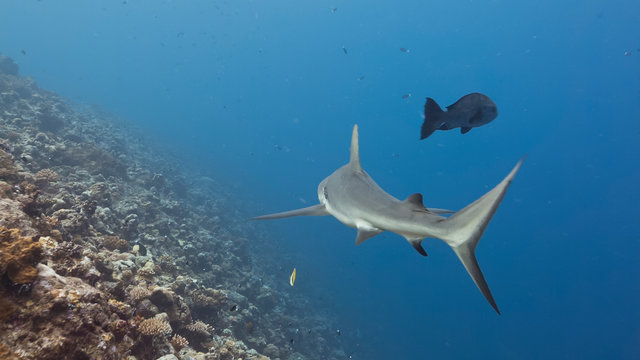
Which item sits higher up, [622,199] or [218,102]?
[218,102]

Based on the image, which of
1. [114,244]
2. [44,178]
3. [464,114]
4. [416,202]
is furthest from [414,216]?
[44,178]

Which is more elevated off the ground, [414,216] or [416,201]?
[416,201]

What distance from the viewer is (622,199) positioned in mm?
85875

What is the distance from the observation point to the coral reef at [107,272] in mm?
2068

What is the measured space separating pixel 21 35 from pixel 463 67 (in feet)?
792

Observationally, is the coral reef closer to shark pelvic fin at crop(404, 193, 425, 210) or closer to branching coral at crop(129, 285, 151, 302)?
branching coral at crop(129, 285, 151, 302)

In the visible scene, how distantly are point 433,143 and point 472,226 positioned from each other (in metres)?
135

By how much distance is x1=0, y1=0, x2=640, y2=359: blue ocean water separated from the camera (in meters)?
43.5

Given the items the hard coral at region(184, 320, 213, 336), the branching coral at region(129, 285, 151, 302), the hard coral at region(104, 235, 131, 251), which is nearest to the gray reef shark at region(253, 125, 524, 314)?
the branching coral at region(129, 285, 151, 302)

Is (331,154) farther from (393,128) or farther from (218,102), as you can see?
(218,102)

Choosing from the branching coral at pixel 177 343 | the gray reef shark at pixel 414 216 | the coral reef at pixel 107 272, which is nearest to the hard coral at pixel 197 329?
the coral reef at pixel 107 272

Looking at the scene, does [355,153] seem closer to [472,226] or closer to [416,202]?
[416,202]

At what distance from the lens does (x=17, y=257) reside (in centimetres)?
209

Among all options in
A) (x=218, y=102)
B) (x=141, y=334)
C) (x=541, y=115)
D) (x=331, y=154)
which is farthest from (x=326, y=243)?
(x=218, y=102)
